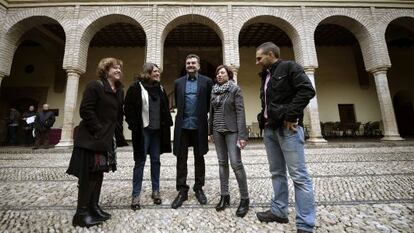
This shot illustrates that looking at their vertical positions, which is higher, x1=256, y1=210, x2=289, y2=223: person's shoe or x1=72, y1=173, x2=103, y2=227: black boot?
x1=72, y1=173, x2=103, y2=227: black boot

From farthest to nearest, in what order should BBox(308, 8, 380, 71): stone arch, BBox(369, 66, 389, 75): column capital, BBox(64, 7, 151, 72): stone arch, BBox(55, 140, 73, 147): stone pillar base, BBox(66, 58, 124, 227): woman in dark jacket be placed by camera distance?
BBox(308, 8, 380, 71): stone arch
BBox(369, 66, 389, 75): column capital
BBox(64, 7, 151, 72): stone arch
BBox(55, 140, 73, 147): stone pillar base
BBox(66, 58, 124, 227): woman in dark jacket

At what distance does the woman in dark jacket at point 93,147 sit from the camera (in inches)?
81.6

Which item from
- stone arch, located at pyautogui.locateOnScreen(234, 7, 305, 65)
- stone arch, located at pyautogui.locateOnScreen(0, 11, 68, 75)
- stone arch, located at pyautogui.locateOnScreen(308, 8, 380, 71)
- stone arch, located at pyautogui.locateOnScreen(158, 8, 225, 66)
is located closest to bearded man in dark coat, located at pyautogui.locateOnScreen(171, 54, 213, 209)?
stone arch, located at pyautogui.locateOnScreen(158, 8, 225, 66)

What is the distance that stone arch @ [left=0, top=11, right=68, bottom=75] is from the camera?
8.77 m

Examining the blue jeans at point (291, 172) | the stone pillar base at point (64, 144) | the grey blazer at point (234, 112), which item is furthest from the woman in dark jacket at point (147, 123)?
the stone pillar base at point (64, 144)

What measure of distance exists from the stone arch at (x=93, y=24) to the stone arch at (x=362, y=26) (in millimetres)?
7145

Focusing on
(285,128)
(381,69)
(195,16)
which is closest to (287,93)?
(285,128)

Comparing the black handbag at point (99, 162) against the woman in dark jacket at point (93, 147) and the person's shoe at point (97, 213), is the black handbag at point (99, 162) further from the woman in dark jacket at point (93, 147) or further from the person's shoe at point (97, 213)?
the person's shoe at point (97, 213)

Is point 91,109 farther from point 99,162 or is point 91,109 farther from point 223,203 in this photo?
point 223,203

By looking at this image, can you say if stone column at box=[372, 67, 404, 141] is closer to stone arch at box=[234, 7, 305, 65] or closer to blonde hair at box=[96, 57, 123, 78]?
stone arch at box=[234, 7, 305, 65]

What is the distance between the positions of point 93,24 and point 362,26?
1139 centimetres

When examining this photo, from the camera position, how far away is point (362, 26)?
966 cm

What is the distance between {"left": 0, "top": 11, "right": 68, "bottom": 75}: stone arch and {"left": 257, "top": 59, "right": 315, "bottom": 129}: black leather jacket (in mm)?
9842

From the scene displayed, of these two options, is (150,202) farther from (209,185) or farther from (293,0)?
(293,0)
